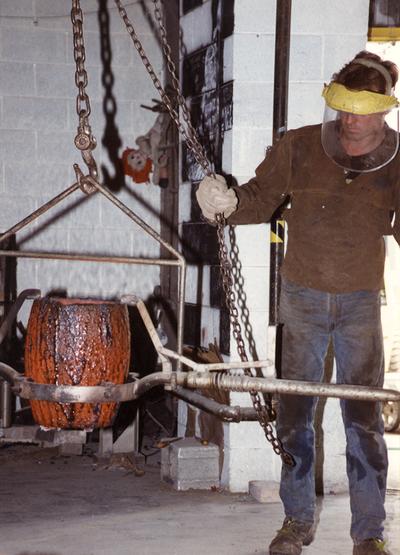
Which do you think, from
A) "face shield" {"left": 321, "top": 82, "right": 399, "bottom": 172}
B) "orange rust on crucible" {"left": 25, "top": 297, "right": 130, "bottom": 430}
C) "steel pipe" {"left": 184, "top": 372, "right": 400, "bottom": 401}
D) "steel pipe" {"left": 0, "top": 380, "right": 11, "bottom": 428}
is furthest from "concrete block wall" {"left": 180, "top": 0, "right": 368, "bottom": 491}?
"steel pipe" {"left": 184, "top": 372, "right": 400, "bottom": 401}

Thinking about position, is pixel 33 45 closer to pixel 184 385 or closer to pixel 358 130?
pixel 358 130

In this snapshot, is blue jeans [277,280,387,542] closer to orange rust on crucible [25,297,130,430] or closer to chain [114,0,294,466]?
chain [114,0,294,466]

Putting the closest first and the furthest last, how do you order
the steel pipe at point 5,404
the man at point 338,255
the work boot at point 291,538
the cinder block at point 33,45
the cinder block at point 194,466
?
the man at point 338,255 < the work boot at point 291,538 < the cinder block at point 194,466 < the steel pipe at point 5,404 < the cinder block at point 33,45

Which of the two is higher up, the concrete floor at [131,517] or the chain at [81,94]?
the chain at [81,94]

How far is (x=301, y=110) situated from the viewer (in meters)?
4.60

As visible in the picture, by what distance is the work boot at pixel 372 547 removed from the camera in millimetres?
3371

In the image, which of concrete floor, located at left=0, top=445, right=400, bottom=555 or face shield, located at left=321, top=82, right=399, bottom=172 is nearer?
face shield, located at left=321, top=82, right=399, bottom=172

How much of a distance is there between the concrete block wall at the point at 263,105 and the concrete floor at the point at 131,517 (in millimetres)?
229

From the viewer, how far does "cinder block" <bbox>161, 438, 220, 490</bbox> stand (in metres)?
4.78

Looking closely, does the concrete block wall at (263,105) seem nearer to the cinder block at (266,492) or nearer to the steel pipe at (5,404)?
the cinder block at (266,492)

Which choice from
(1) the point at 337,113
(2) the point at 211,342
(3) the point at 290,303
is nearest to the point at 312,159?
(1) the point at 337,113

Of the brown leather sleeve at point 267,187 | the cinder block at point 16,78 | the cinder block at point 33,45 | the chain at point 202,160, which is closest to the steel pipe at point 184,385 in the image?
the chain at point 202,160

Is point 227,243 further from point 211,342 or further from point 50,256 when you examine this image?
point 50,256

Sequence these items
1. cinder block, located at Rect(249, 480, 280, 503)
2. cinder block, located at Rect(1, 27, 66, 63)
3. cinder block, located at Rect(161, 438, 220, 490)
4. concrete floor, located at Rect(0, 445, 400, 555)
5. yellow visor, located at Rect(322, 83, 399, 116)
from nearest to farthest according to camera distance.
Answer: yellow visor, located at Rect(322, 83, 399, 116), concrete floor, located at Rect(0, 445, 400, 555), cinder block, located at Rect(249, 480, 280, 503), cinder block, located at Rect(161, 438, 220, 490), cinder block, located at Rect(1, 27, 66, 63)
